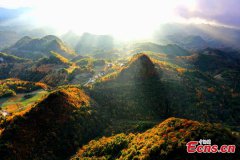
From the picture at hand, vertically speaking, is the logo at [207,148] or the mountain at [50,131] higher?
the logo at [207,148]

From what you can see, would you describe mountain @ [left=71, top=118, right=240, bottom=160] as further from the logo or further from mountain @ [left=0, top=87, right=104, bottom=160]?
mountain @ [left=0, top=87, right=104, bottom=160]

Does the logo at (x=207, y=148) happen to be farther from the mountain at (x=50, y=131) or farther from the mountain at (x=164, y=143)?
the mountain at (x=50, y=131)

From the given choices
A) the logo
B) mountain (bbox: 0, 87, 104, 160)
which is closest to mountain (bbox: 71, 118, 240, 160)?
the logo

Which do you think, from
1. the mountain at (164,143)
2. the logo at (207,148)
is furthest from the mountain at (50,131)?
the logo at (207,148)

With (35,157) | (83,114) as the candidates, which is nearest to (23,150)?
(35,157)

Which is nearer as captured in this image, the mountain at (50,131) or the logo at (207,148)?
the logo at (207,148)

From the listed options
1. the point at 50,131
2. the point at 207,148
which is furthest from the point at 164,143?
the point at 50,131

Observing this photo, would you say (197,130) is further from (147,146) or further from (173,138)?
(147,146)
